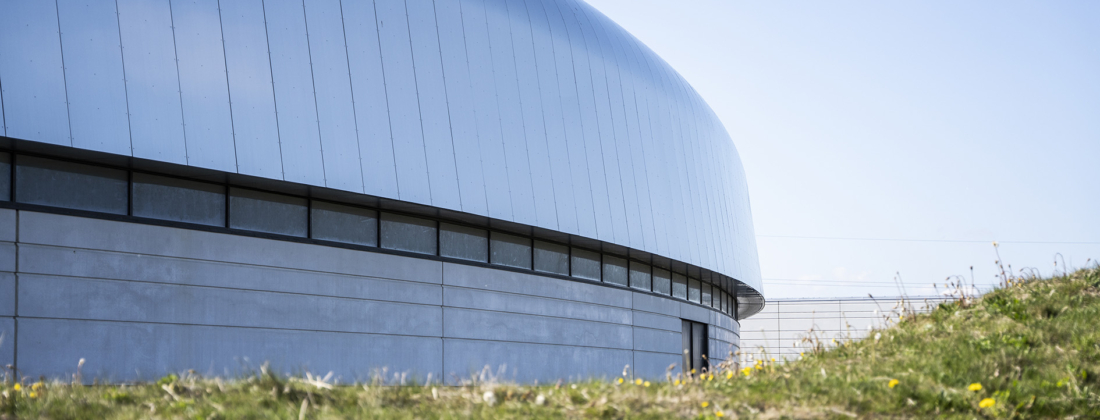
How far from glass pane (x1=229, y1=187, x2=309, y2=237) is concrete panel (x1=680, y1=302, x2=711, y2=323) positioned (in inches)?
577

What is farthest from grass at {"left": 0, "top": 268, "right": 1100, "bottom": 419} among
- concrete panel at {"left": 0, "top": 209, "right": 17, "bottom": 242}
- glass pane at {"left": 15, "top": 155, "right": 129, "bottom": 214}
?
glass pane at {"left": 15, "top": 155, "right": 129, "bottom": 214}

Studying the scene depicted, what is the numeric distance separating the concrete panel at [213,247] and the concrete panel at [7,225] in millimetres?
124

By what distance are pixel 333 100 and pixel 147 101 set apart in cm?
330

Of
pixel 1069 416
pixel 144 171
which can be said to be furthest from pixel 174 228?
pixel 1069 416

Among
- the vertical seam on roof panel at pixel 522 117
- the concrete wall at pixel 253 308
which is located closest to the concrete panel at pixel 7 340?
the concrete wall at pixel 253 308

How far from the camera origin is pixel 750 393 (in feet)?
22.0

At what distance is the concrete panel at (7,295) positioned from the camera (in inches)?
468

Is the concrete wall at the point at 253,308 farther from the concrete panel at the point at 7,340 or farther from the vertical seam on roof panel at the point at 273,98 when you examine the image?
the vertical seam on roof panel at the point at 273,98

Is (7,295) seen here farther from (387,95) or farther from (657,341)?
(657,341)

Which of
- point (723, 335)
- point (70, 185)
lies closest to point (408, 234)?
point (70, 185)

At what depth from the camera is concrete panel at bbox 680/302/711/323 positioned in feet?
88.6

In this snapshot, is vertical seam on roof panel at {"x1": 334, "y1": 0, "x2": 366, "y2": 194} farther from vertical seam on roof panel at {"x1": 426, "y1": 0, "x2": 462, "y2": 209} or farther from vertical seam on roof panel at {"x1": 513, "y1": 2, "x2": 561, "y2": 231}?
vertical seam on roof panel at {"x1": 513, "y1": 2, "x2": 561, "y2": 231}

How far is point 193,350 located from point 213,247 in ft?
5.77

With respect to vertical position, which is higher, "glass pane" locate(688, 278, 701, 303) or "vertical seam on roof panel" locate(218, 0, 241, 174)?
"vertical seam on roof panel" locate(218, 0, 241, 174)
